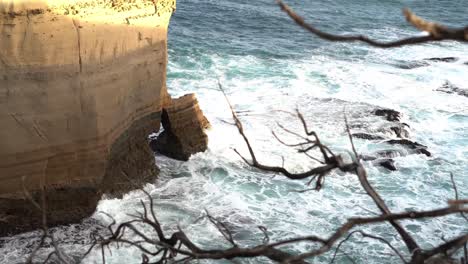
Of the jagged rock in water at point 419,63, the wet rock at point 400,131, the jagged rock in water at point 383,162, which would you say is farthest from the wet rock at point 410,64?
the jagged rock in water at point 383,162

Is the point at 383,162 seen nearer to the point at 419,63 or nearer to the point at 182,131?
the point at 182,131

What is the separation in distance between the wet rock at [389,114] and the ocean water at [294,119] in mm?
295

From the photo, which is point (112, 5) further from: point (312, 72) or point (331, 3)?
point (331, 3)

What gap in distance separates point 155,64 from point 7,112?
127 inches

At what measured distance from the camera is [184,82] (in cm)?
1814

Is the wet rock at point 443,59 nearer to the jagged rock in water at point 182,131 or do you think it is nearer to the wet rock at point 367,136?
the wet rock at point 367,136

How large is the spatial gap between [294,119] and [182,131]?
13.4ft

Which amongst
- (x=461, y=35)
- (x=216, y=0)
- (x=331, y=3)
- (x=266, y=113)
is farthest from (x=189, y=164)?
(x=331, y=3)

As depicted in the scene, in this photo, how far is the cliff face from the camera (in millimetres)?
8789

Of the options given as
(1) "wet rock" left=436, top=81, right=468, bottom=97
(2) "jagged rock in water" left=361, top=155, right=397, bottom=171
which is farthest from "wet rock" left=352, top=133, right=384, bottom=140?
(1) "wet rock" left=436, top=81, right=468, bottom=97

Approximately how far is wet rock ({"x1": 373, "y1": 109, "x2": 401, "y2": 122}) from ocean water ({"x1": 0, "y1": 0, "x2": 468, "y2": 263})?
11.6 inches

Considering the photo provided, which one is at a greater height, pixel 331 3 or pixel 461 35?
pixel 461 35

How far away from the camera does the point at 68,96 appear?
9.36 metres

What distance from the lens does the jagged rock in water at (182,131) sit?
41.3ft
